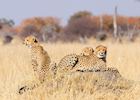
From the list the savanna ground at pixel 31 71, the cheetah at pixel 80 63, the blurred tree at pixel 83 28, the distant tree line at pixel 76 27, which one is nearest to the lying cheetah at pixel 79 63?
the cheetah at pixel 80 63

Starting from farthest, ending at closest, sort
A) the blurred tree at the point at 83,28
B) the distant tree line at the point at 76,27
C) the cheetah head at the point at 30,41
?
the blurred tree at the point at 83,28 → the distant tree line at the point at 76,27 → the cheetah head at the point at 30,41

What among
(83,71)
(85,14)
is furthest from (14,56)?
(85,14)

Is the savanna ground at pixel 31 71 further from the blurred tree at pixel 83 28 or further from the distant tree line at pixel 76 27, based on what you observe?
the blurred tree at pixel 83 28

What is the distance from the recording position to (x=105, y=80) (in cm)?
515

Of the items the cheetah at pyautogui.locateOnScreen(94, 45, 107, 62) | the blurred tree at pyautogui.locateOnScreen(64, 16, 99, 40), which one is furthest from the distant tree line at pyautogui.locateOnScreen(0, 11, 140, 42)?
the cheetah at pyautogui.locateOnScreen(94, 45, 107, 62)

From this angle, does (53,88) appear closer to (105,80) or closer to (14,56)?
(105,80)

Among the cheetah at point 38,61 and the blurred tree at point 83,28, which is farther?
the blurred tree at point 83,28

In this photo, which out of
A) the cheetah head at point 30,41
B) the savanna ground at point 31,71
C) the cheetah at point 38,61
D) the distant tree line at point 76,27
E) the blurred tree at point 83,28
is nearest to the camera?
the savanna ground at point 31,71

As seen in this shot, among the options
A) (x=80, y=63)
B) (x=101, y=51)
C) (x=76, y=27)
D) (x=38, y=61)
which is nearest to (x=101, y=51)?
(x=101, y=51)

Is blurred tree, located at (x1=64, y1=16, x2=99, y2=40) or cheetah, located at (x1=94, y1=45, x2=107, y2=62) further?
blurred tree, located at (x1=64, y1=16, x2=99, y2=40)

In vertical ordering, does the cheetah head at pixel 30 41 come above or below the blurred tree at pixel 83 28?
above

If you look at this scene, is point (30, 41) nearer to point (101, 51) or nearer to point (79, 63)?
point (79, 63)

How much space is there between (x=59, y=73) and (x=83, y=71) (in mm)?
269

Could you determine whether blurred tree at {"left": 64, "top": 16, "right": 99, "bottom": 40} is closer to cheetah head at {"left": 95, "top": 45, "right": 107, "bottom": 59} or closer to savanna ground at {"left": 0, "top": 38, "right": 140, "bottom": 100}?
savanna ground at {"left": 0, "top": 38, "right": 140, "bottom": 100}
